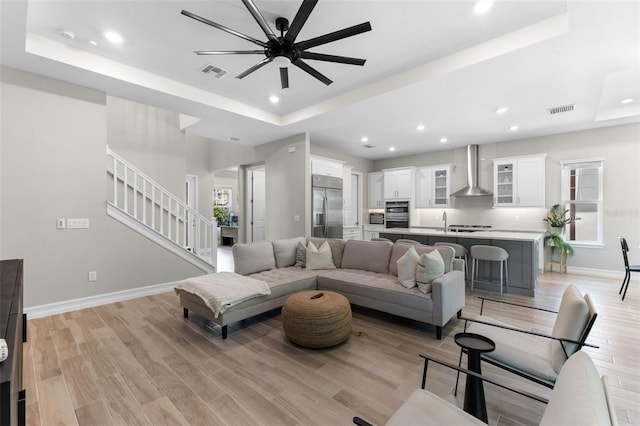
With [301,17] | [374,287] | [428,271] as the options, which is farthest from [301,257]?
[301,17]

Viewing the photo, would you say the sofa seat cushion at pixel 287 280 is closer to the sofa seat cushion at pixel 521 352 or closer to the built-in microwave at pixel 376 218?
the sofa seat cushion at pixel 521 352

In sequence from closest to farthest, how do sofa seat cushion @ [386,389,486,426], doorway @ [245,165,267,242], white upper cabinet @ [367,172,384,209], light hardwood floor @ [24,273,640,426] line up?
1. sofa seat cushion @ [386,389,486,426]
2. light hardwood floor @ [24,273,640,426]
3. doorway @ [245,165,267,242]
4. white upper cabinet @ [367,172,384,209]

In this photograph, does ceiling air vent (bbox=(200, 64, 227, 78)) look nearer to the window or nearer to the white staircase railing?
the white staircase railing

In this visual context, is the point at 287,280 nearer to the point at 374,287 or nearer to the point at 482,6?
the point at 374,287

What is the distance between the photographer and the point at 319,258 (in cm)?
416

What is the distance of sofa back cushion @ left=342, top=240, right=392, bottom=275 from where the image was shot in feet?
12.7

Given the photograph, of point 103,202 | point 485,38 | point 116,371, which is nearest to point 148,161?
point 103,202

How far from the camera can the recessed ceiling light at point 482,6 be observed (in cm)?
242

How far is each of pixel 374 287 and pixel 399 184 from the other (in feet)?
17.3

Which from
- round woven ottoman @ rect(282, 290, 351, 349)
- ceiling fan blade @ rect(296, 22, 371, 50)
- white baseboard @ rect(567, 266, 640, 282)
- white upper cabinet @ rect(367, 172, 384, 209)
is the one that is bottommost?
white baseboard @ rect(567, 266, 640, 282)

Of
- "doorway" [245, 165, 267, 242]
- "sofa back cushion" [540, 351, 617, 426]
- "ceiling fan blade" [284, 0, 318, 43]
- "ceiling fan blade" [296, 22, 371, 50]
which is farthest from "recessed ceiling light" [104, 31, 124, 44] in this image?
"doorway" [245, 165, 267, 242]

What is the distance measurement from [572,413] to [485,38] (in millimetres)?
3345

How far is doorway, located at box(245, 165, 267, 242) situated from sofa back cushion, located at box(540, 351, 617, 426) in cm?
703

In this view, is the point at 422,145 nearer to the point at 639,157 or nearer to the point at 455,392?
the point at 639,157
